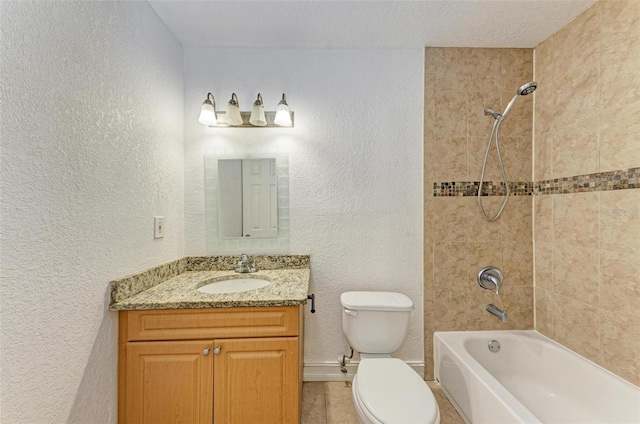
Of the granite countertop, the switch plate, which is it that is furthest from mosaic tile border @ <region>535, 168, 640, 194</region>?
the switch plate

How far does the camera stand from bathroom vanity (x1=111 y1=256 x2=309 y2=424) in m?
1.20

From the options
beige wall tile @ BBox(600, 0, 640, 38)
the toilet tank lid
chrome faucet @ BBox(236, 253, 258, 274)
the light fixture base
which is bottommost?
the toilet tank lid

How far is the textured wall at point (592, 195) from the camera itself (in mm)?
1280

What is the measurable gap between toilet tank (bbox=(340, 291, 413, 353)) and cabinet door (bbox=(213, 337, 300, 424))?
0.49 m

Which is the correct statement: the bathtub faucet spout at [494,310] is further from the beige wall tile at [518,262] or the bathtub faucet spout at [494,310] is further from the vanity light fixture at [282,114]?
the vanity light fixture at [282,114]

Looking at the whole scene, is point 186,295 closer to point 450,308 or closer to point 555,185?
point 450,308

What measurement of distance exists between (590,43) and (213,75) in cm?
223

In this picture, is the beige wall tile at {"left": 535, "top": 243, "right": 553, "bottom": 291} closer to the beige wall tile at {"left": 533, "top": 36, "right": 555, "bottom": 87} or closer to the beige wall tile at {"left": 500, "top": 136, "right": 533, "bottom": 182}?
the beige wall tile at {"left": 500, "top": 136, "right": 533, "bottom": 182}

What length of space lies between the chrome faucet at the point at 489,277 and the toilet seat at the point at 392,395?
32.6 inches

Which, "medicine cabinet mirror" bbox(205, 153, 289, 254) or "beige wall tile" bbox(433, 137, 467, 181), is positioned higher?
"beige wall tile" bbox(433, 137, 467, 181)

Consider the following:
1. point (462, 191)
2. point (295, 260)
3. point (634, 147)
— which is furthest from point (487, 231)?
point (295, 260)

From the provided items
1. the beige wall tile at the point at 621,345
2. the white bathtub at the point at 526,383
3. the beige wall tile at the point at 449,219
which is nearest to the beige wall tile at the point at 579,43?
the beige wall tile at the point at 449,219

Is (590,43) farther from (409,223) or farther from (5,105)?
(5,105)

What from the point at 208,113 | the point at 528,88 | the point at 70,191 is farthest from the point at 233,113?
the point at 528,88
